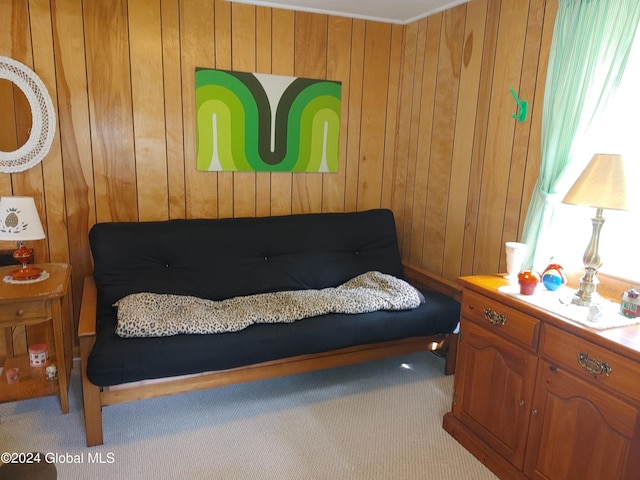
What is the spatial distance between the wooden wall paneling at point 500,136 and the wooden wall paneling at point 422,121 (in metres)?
0.52

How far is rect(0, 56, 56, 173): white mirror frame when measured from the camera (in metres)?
2.44

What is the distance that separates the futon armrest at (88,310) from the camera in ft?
6.47

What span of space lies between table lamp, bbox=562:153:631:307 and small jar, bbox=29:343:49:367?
249 cm

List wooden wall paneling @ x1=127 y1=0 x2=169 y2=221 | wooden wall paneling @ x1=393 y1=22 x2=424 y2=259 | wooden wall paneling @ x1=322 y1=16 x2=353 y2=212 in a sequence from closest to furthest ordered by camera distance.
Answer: wooden wall paneling @ x1=127 y1=0 x2=169 y2=221 → wooden wall paneling @ x1=322 y1=16 x2=353 y2=212 → wooden wall paneling @ x1=393 y1=22 x2=424 y2=259

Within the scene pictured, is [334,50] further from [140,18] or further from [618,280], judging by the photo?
[618,280]

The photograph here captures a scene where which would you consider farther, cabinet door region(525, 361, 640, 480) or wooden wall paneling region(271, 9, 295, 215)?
wooden wall paneling region(271, 9, 295, 215)

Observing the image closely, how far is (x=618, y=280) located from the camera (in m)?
1.97

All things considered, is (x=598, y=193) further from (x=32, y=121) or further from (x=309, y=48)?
(x=32, y=121)

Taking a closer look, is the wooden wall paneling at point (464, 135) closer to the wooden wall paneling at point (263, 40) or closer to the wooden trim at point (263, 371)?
the wooden trim at point (263, 371)

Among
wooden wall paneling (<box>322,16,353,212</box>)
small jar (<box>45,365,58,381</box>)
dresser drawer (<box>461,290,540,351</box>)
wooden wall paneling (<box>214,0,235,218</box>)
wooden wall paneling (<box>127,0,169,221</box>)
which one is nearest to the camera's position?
dresser drawer (<box>461,290,540,351</box>)

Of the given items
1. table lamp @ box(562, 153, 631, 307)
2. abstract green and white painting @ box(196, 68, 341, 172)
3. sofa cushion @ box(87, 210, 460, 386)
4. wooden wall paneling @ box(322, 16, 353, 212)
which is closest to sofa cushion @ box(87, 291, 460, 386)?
sofa cushion @ box(87, 210, 460, 386)

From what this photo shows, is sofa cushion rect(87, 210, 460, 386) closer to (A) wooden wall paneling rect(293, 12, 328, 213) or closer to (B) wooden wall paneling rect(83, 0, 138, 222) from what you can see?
(B) wooden wall paneling rect(83, 0, 138, 222)

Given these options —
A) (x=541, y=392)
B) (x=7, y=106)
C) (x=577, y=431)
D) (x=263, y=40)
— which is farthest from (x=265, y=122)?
(x=577, y=431)

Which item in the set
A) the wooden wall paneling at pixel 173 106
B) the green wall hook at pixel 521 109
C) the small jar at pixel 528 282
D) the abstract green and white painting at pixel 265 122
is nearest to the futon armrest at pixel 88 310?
the wooden wall paneling at pixel 173 106
